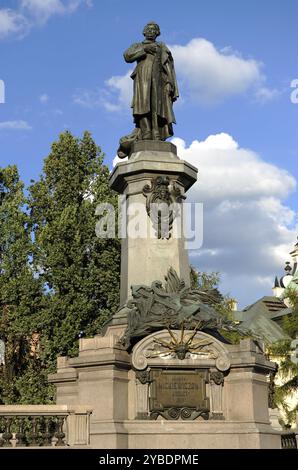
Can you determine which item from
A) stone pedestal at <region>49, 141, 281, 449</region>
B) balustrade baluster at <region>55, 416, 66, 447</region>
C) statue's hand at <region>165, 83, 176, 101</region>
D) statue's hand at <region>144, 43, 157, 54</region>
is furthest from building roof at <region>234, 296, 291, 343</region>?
balustrade baluster at <region>55, 416, 66, 447</region>

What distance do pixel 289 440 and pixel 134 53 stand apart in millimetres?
8767

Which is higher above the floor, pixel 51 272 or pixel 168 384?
pixel 51 272

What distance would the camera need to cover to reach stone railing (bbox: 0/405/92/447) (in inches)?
457

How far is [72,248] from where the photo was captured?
31.8m

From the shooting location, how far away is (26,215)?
3344 cm

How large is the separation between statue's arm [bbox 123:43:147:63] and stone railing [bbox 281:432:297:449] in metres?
8.53

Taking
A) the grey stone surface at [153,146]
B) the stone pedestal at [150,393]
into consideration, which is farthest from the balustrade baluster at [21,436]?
the grey stone surface at [153,146]

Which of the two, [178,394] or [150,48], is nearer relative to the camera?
[178,394]

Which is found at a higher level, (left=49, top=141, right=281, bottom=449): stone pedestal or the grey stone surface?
the grey stone surface

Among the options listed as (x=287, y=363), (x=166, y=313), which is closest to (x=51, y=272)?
(x=287, y=363)

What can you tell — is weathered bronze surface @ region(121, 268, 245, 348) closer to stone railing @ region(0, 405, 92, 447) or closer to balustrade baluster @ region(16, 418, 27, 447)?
stone railing @ region(0, 405, 92, 447)

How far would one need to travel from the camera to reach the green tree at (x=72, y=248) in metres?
30.2

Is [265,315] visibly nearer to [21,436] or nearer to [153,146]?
[153,146]
